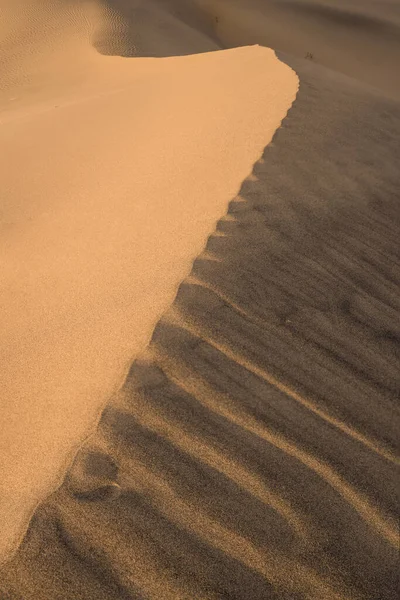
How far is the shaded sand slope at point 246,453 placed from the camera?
6.27 feet

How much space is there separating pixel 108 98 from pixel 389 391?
569 centimetres

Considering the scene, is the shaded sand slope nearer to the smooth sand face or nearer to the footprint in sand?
the footprint in sand

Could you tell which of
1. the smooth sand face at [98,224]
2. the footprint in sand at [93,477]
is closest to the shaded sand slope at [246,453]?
the footprint in sand at [93,477]

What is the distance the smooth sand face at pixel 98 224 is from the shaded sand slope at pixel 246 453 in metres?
0.13

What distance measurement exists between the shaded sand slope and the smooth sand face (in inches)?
5.0

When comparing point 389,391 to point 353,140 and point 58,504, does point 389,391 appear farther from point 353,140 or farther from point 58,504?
point 353,140

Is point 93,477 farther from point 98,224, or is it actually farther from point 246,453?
point 98,224

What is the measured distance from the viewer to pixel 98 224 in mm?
3895

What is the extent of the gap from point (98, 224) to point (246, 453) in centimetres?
204

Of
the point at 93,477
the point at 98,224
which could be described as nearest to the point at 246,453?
the point at 93,477

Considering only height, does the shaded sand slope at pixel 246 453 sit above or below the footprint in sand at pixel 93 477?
above

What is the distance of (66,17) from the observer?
1430 centimetres

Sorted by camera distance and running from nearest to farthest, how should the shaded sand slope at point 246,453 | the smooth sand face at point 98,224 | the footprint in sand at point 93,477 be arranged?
the shaded sand slope at point 246,453, the footprint in sand at point 93,477, the smooth sand face at point 98,224

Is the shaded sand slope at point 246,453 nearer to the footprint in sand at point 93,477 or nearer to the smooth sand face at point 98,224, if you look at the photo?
the footprint in sand at point 93,477
